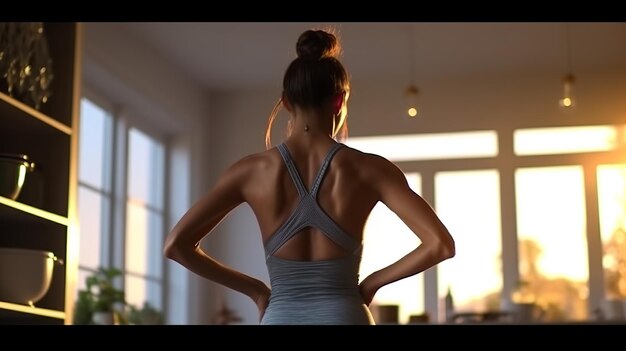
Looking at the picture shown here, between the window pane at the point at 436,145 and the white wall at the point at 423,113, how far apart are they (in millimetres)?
58

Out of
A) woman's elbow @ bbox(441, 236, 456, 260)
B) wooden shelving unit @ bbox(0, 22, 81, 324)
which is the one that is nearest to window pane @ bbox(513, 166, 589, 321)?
wooden shelving unit @ bbox(0, 22, 81, 324)

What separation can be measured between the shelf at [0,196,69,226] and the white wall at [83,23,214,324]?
2.07 meters

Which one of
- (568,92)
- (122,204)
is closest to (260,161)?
(122,204)

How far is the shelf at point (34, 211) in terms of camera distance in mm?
3240

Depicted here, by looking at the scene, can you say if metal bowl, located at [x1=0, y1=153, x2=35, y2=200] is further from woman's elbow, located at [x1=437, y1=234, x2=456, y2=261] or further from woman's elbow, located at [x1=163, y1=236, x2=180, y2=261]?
woman's elbow, located at [x1=437, y1=234, x2=456, y2=261]

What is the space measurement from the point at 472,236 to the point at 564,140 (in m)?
0.95

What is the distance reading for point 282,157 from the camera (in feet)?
Result: 5.91

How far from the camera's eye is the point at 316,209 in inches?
68.8

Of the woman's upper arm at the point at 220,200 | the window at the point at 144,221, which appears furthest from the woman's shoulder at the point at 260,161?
the window at the point at 144,221

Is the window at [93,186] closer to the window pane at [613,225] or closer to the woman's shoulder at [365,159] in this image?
the window pane at [613,225]

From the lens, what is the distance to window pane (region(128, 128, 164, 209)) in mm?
6625

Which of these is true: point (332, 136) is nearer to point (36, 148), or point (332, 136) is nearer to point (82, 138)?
point (36, 148)

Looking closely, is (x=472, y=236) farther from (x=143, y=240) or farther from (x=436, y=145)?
(x=143, y=240)
